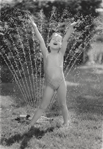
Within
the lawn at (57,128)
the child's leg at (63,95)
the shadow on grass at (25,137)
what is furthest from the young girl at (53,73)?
the lawn at (57,128)

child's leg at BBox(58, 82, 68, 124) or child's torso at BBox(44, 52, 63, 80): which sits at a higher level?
child's torso at BBox(44, 52, 63, 80)

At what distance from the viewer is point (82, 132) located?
4.10m

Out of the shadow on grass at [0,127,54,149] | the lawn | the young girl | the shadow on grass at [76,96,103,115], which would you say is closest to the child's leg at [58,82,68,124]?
the young girl

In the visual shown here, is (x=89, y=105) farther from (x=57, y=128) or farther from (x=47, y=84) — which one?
(x=47, y=84)

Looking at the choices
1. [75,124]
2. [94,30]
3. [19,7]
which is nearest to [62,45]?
[75,124]

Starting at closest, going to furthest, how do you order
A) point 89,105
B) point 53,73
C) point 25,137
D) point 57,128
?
point 25,137 < point 53,73 < point 57,128 < point 89,105

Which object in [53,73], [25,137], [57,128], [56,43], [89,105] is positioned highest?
[56,43]

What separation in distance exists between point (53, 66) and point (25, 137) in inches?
43.4

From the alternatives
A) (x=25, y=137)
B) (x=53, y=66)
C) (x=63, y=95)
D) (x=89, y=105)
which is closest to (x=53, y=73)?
(x=53, y=66)

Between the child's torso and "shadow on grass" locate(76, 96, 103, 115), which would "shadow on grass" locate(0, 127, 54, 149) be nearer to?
the child's torso

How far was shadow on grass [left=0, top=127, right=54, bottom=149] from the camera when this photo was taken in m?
3.71

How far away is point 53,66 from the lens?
163 inches

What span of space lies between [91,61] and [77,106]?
32.7ft

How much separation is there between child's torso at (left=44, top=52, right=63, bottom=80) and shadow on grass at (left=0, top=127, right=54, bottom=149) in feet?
2.67
